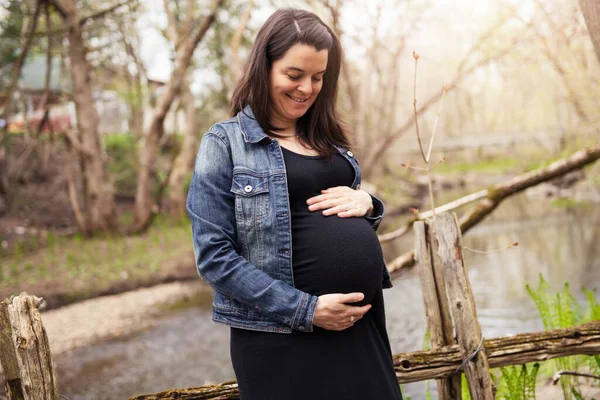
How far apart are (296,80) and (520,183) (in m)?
2.27

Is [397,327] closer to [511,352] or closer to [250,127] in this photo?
[511,352]

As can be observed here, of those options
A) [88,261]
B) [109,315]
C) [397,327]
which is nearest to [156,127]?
[88,261]

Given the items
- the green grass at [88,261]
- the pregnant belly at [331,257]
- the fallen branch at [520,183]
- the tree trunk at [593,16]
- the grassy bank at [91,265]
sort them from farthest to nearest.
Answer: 1. the green grass at [88,261]
2. the grassy bank at [91,265]
3. the fallen branch at [520,183]
4. the tree trunk at [593,16]
5. the pregnant belly at [331,257]

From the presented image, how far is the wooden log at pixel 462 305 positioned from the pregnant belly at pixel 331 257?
2.31 feet

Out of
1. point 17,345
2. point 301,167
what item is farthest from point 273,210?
point 17,345

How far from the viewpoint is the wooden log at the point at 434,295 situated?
8.55 feet

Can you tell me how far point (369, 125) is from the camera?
18.0 metres

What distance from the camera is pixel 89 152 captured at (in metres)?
11.5

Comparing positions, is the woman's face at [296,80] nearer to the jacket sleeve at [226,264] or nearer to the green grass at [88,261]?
the jacket sleeve at [226,264]

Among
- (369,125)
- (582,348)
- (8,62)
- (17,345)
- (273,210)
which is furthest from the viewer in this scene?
(369,125)

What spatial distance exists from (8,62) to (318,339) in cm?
1269

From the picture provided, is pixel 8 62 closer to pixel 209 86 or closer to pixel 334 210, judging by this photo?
pixel 209 86

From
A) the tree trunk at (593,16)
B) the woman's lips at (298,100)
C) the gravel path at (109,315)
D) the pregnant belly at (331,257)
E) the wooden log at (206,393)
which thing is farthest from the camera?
the gravel path at (109,315)

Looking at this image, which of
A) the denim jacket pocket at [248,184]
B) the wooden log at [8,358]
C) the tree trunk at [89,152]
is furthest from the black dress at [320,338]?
the tree trunk at [89,152]
